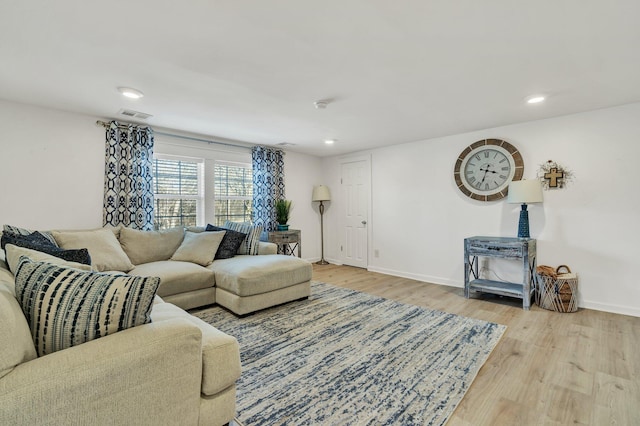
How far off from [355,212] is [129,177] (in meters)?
3.57

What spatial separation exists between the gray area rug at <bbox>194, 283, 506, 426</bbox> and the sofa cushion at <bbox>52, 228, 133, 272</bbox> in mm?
968

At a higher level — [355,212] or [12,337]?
[355,212]

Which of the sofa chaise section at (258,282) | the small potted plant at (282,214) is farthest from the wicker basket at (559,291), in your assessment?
the small potted plant at (282,214)

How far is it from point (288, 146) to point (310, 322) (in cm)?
309

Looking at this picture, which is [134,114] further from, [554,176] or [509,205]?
[554,176]

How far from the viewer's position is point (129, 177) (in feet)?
11.6

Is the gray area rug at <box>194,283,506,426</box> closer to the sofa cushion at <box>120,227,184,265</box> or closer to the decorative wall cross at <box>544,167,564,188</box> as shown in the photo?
the sofa cushion at <box>120,227,184,265</box>

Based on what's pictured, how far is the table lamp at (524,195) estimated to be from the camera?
323 cm

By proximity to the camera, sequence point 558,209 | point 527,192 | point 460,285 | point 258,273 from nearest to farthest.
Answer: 1. point 258,273
2. point 527,192
3. point 558,209
4. point 460,285

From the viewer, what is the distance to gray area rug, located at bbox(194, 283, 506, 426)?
5.34 ft

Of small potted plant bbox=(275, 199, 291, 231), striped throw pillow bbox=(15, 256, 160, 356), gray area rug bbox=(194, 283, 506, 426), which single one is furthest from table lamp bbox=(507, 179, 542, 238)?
striped throw pillow bbox=(15, 256, 160, 356)

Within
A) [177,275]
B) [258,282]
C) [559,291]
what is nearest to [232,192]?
[177,275]

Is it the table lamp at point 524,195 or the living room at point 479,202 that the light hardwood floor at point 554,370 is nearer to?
the living room at point 479,202

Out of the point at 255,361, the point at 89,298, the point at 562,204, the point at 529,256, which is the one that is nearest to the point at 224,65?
the point at 89,298
